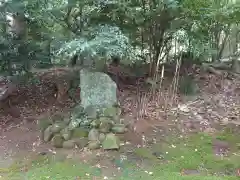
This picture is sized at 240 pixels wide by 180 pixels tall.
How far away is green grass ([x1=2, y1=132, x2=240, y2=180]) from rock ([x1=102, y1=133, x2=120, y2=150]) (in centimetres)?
28

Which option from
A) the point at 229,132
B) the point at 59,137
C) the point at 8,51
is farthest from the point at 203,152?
the point at 8,51

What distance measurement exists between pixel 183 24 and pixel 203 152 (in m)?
2.33

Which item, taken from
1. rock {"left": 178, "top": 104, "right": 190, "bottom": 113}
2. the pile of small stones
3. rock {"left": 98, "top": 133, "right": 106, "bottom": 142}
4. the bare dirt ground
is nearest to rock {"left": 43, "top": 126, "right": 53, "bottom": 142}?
the pile of small stones

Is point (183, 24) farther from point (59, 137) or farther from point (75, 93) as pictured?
point (59, 137)

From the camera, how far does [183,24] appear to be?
5.72 meters

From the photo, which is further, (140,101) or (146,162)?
(140,101)

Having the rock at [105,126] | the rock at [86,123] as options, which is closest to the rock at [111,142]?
the rock at [105,126]

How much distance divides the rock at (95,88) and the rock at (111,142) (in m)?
0.65

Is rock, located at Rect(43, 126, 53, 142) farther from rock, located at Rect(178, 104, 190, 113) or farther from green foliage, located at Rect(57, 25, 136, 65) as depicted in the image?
rock, located at Rect(178, 104, 190, 113)

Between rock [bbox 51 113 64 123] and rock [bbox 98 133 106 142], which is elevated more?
rock [bbox 51 113 64 123]

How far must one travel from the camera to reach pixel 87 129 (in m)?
4.75

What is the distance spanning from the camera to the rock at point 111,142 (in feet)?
14.6

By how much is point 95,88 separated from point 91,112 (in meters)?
0.37

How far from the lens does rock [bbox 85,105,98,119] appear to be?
490 centimetres
